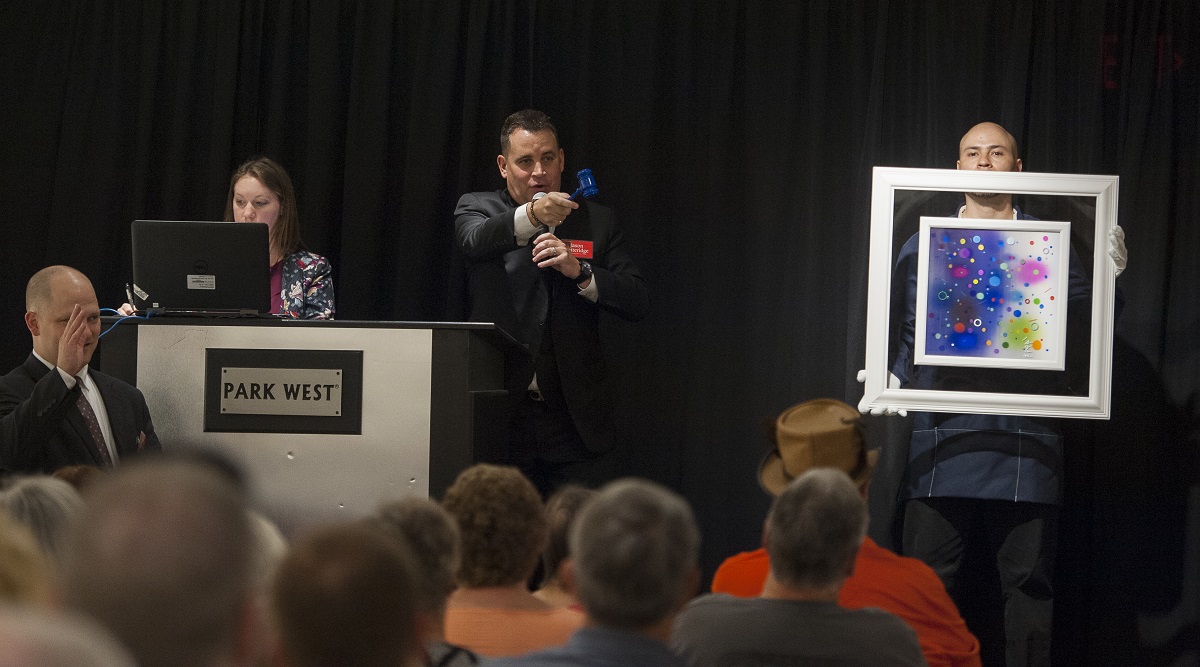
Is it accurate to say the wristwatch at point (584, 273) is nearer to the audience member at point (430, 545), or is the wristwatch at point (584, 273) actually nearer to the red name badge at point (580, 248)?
the red name badge at point (580, 248)

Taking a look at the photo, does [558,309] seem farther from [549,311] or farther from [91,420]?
[91,420]

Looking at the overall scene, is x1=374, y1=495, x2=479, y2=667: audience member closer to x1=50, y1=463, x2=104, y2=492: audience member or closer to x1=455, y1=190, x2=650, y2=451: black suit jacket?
x1=50, y1=463, x2=104, y2=492: audience member

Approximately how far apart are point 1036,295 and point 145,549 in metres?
3.67

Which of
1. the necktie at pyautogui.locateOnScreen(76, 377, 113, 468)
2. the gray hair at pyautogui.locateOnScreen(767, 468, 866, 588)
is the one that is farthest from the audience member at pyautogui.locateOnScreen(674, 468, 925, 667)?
the necktie at pyautogui.locateOnScreen(76, 377, 113, 468)

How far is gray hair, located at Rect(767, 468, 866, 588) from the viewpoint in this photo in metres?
1.99

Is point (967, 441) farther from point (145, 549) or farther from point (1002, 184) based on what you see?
point (145, 549)

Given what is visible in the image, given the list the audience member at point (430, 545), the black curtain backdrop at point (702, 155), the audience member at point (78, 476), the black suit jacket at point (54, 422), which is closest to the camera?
the audience member at point (430, 545)

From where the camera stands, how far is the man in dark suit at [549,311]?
4262mm

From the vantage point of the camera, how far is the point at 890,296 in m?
4.14

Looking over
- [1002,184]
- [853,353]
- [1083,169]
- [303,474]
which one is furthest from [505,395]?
[1083,169]

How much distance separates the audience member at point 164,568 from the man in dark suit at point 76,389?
2.43 metres

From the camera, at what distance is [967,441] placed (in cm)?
413

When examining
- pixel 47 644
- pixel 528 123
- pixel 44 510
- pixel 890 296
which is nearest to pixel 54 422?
pixel 44 510

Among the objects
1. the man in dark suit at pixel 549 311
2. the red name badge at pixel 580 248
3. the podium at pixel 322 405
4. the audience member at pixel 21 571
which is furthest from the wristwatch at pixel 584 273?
the audience member at pixel 21 571
